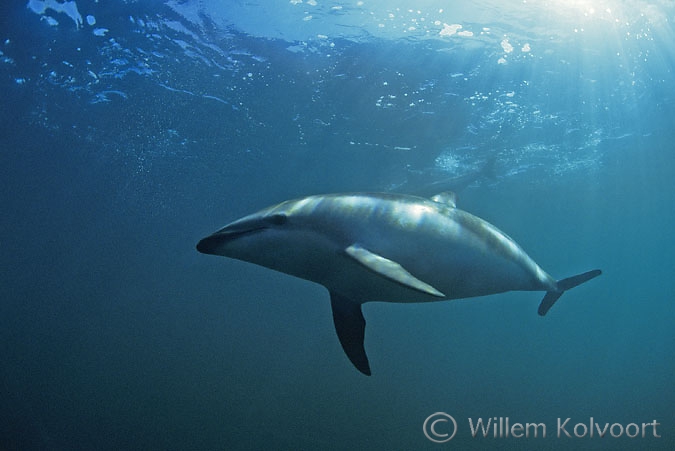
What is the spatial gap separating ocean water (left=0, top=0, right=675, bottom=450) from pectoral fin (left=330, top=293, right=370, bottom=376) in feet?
17.0

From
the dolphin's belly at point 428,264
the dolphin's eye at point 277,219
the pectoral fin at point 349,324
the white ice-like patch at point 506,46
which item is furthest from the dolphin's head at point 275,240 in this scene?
the white ice-like patch at point 506,46

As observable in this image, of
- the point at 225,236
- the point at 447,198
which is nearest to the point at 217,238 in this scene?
the point at 225,236

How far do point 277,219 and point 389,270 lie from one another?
116cm

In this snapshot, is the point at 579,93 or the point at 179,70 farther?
the point at 579,93

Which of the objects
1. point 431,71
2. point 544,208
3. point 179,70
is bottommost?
point 544,208

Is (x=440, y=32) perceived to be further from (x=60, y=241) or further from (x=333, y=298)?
(x=60, y=241)

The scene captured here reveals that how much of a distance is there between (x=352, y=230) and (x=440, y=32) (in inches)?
397

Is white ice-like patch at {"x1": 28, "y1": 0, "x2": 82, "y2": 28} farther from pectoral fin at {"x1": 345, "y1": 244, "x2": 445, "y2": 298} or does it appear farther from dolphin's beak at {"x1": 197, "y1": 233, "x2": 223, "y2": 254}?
pectoral fin at {"x1": 345, "y1": 244, "x2": 445, "y2": 298}

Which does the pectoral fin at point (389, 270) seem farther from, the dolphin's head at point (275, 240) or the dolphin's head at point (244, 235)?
the dolphin's head at point (244, 235)

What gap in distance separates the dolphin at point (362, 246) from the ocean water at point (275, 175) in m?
5.13

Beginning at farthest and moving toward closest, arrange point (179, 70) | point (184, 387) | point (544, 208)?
point (544, 208)
point (184, 387)
point (179, 70)

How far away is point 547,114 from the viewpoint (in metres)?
16.6

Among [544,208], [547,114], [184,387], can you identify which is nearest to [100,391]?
[184,387]

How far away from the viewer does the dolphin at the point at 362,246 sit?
3479 millimetres
